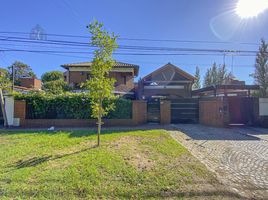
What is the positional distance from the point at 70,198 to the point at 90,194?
36 cm

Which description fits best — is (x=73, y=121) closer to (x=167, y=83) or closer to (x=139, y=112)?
(x=139, y=112)

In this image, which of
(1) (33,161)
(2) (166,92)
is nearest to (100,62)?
(1) (33,161)

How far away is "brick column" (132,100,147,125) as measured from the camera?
11275 mm

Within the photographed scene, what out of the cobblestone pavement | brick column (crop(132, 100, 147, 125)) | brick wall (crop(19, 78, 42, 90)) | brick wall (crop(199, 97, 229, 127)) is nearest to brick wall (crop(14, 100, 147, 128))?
brick column (crop(132, 100, 147, 125))

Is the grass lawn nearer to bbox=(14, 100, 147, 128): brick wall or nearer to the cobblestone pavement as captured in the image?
the cobblestone pavement

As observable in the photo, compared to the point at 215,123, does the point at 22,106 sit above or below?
above

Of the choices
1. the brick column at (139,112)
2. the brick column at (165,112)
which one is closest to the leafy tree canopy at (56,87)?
the brick column at (139,112)

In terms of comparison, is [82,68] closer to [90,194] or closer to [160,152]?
[160,152]

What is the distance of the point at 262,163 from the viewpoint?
16.6 feet

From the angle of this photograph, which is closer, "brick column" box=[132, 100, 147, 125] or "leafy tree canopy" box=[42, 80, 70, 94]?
"brick column" box=[132, 100, 147, 125]

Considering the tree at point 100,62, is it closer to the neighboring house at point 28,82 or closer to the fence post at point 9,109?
the fence post at point 9,109

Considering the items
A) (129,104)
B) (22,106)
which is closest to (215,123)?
(129,104)

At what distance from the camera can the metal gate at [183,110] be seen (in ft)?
40.5

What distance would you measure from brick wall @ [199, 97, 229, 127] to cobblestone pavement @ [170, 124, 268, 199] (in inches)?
106
